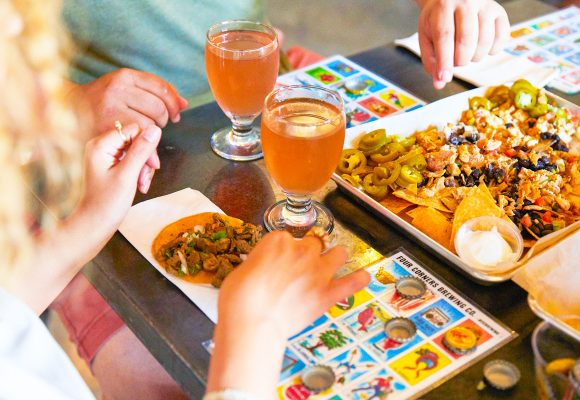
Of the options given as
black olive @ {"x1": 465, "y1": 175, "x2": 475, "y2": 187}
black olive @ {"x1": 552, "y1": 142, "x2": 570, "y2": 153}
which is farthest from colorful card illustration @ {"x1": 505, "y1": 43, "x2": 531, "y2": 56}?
black olive @ {"x1": 465, "y1": 175, "x2": 475, "y2": 187}

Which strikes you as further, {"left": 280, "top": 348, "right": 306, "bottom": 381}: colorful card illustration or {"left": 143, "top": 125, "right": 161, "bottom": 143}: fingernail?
{"left": 143, "top": 125, "right": 161, "bottom": 143}: fingernail

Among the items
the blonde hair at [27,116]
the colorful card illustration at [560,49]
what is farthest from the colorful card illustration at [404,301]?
the colorful card illustration at [560,49]

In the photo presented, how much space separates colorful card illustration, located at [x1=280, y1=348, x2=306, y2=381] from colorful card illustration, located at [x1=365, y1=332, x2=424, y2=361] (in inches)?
3.4

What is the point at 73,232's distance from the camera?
3.20 feet

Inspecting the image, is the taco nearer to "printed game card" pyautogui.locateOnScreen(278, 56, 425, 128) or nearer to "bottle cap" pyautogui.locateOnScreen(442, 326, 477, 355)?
"bottle cap" pyautogui.locateOnScreen(442, 326, 477, 355)

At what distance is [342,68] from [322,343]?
80 centimetres

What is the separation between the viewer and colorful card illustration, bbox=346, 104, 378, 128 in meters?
1.33

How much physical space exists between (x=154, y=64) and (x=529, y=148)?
90cm

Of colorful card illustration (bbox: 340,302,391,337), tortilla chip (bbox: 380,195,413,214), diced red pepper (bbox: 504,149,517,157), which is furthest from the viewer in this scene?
diced red pepper (bbox: 504,149,517,157)

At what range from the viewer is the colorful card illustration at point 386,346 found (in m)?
0.84

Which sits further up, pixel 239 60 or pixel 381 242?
pixel 239 60

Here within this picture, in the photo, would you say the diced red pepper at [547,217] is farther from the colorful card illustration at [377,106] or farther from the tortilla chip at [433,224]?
the colorful card illustration at [377,106]

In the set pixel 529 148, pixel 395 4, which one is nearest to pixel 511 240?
pixel 529 148

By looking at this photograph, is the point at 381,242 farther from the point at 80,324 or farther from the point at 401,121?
the point at 80,324
